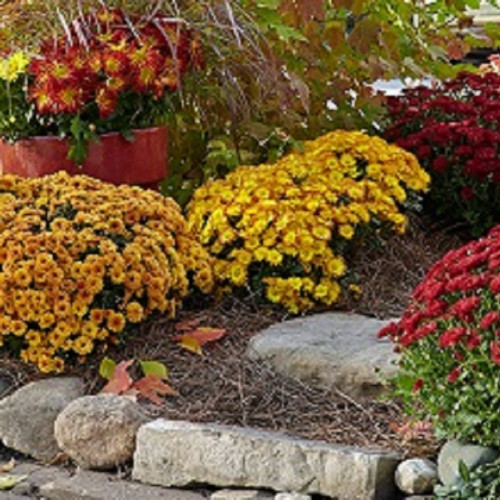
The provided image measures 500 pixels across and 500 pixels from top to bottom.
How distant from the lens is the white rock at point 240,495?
3.37m

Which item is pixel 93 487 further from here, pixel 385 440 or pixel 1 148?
pixel 1 148

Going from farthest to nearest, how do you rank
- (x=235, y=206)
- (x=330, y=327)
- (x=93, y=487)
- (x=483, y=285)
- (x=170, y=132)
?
(x=170, y=132) < (x=235, y=206) < (x=330, y=327) < (x=93, y=487) < (x=483, y=285)

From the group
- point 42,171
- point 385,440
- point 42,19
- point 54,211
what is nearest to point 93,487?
point 385,440

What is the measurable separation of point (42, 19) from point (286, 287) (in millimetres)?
1546

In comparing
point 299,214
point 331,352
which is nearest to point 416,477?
point 331,352

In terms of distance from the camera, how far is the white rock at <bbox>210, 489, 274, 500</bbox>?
337cm

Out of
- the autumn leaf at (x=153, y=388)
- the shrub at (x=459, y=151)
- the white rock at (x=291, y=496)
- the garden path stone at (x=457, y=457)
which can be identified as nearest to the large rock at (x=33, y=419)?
the autumn leaf at (x=153, y=388)

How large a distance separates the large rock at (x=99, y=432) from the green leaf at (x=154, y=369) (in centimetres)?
31

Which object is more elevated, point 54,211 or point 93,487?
point 54,211

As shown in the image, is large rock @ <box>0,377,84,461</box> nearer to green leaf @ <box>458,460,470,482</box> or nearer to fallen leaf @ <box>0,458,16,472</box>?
fallen leaf @ <box>0,458,16,472</box>

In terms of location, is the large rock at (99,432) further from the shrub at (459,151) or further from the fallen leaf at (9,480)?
the shrub at (459,151)

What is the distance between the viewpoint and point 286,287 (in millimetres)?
4457

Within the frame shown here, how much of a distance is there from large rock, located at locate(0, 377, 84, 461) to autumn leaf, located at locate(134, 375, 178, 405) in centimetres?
20

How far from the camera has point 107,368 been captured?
157 inches
